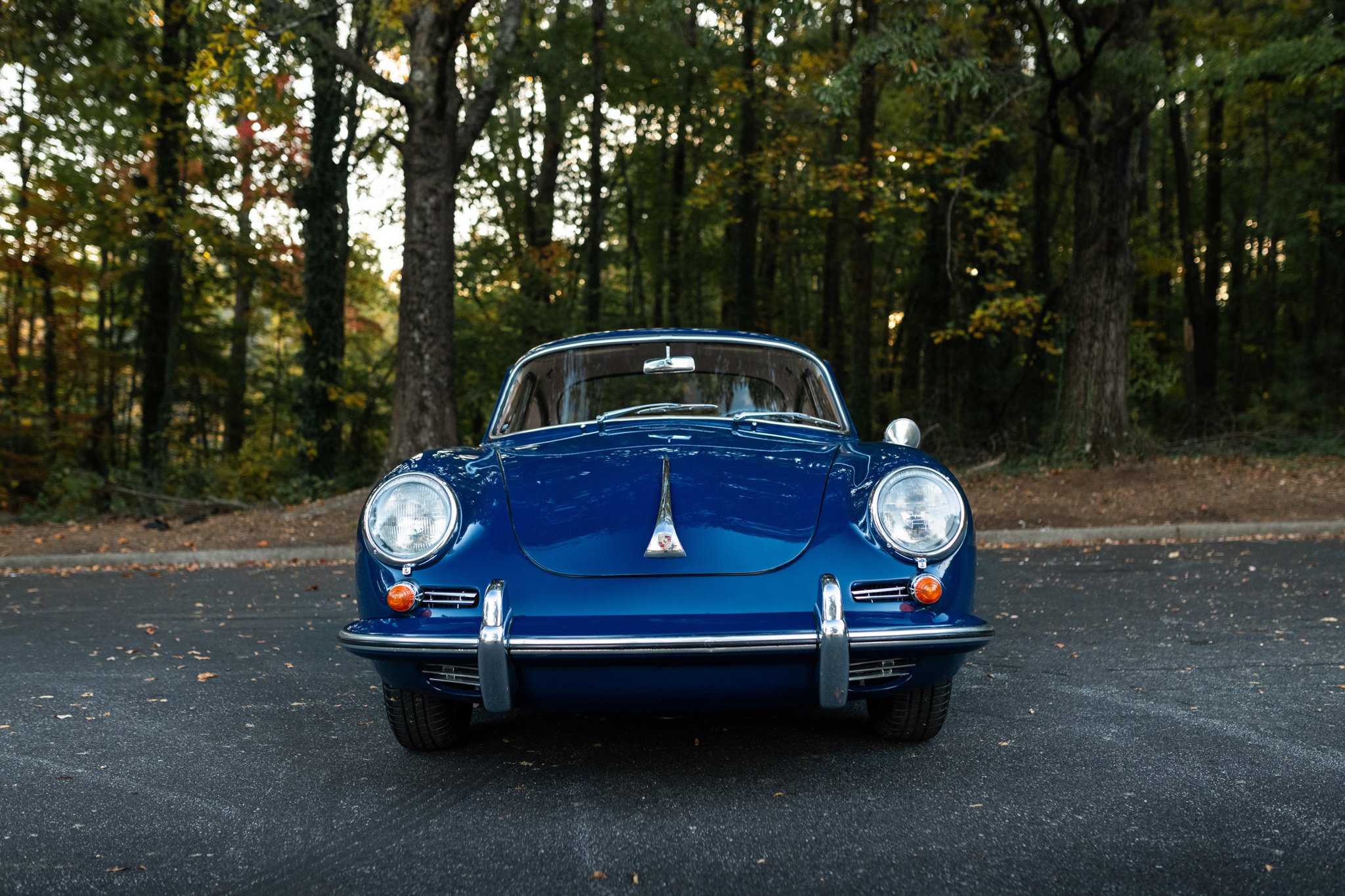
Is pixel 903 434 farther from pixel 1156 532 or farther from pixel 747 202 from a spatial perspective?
pixel 747 202

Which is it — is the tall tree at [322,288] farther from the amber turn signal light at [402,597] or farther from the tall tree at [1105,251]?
the amber turn signal light at [402,597]

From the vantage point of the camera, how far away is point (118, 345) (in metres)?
22.5

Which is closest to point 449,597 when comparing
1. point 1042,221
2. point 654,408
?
point 654,408

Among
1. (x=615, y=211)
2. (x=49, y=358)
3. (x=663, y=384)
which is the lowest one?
(x=663, y=384)

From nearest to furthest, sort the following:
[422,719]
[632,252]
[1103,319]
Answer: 1. [422,719]
2. [1103,319]
3. [632,252]

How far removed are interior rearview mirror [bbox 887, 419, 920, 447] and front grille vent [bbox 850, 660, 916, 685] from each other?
1.02m

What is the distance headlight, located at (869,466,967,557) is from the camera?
3.24 m

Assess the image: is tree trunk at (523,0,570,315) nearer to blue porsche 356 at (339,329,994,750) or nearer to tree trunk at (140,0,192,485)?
tree trunk at (140,0,192,485)

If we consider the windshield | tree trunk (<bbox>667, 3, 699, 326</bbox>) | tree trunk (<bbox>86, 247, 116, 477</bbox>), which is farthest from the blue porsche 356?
tree trunk (<bbox>667, 3, 699, 326</bbox>)

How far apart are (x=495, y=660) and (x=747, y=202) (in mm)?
20196

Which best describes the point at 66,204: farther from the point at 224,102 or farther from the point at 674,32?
the point at 674,32

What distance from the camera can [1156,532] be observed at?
10305 mm

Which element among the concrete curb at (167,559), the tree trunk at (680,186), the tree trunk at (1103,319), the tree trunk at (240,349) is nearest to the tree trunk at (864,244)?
the tree trunk at (1103,319)

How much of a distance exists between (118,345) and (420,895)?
23.0 metres
